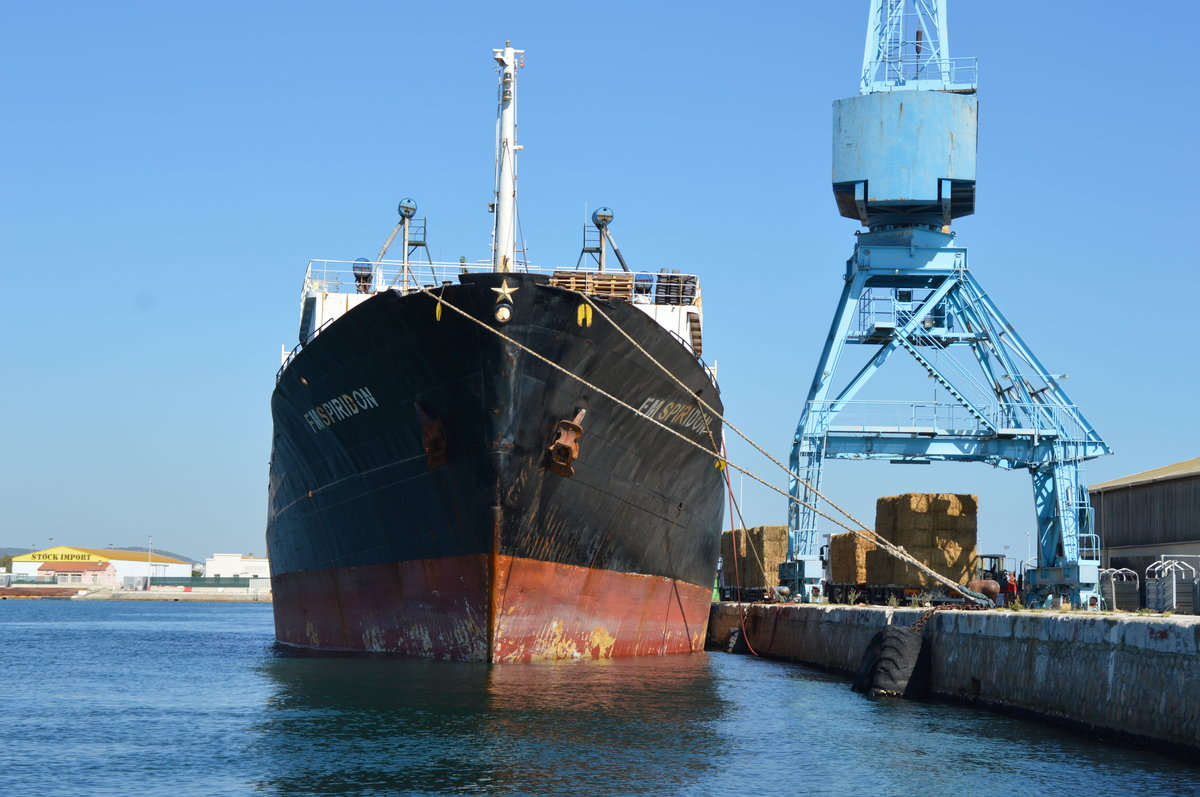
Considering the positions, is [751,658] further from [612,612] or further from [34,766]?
[34,766]

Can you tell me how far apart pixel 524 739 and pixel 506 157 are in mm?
13223

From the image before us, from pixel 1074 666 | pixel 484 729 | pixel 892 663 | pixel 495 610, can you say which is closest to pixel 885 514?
pixel 892 663

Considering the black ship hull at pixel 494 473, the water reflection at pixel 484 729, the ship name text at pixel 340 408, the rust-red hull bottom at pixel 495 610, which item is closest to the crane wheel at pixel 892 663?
the water reflection at pixel 484 729

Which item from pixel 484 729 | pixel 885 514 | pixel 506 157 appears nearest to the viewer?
pixel 484 729

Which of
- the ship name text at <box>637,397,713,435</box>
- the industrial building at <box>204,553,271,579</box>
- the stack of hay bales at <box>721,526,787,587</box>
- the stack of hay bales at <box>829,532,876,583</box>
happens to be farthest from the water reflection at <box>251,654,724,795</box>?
the industrial building at <box>204,553,271,579</box>

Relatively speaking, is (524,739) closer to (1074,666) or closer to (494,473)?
(1074,666)

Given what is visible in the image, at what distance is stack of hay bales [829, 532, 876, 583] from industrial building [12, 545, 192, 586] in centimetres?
12483

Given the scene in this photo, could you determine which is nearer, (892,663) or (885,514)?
(892,663)

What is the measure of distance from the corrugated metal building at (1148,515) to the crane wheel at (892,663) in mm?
14891

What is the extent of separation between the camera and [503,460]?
1977 centimetres

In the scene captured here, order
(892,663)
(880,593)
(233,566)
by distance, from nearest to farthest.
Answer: (892,663), (880,593), (233,566)

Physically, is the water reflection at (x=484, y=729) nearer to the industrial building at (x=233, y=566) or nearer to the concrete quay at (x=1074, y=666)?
the concrete quay at (x=1074, y=666)

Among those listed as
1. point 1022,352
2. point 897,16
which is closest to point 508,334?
point 1022,352

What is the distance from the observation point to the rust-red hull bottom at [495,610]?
792 inches
